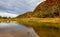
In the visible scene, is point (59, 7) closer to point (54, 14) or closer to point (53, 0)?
point (54, 14)

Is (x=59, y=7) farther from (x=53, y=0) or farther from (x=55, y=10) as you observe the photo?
(x=53, y=0)

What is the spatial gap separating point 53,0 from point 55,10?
258 ft

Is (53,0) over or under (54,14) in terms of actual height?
over

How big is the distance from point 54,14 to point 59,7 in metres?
7.51

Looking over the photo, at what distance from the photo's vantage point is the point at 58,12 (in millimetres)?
119438

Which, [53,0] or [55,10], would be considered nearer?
[55,10]

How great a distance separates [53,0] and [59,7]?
76983 millimetres

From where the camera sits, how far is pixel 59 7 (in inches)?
4742

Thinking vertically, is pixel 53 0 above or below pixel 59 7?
above

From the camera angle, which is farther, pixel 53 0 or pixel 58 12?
pixel 53 0

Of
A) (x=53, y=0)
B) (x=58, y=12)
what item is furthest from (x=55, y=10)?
(x=53, y=0)

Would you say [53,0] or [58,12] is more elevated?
[53,0]

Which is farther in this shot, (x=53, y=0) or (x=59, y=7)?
(x=53, y=0)

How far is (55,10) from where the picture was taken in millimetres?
119562
